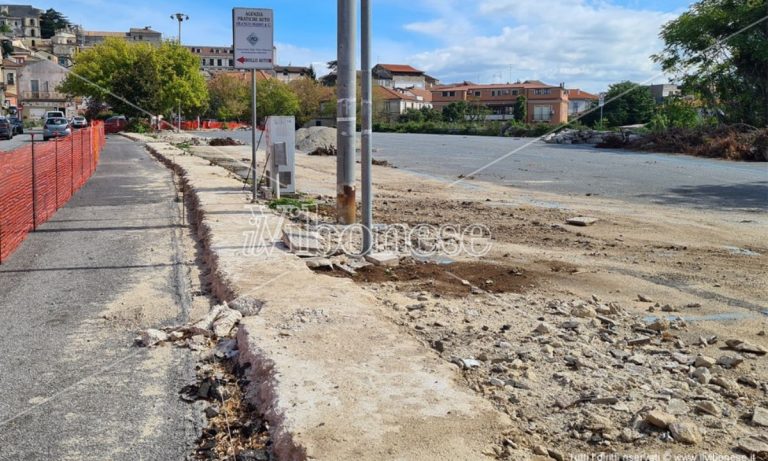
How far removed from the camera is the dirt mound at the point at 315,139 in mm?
34156

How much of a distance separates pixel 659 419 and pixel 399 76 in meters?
170

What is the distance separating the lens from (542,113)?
110 m

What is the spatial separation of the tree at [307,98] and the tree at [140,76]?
39351 mm

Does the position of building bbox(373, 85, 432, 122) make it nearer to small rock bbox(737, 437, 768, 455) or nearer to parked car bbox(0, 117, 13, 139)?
parked car bbox(0, 117, 13, 139)

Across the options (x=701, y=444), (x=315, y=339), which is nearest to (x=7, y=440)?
(x=315, y=339)

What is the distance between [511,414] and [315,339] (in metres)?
1.71

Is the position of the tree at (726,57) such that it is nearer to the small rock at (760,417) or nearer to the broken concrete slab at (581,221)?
the broken concrete slab at (581,221)

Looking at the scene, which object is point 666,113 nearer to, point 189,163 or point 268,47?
point 189,163

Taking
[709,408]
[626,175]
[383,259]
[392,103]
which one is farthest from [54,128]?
[392,103]

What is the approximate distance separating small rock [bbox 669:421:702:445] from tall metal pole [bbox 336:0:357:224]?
23.1ft

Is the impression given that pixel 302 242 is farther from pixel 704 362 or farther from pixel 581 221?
pixel 704 362

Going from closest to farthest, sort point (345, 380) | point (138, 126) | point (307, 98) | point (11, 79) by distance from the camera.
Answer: point (345, 380)
point (138, 126)
point (307, 98)
point (11, 79)

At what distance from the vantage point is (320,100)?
378 ft

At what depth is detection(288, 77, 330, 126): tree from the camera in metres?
113
